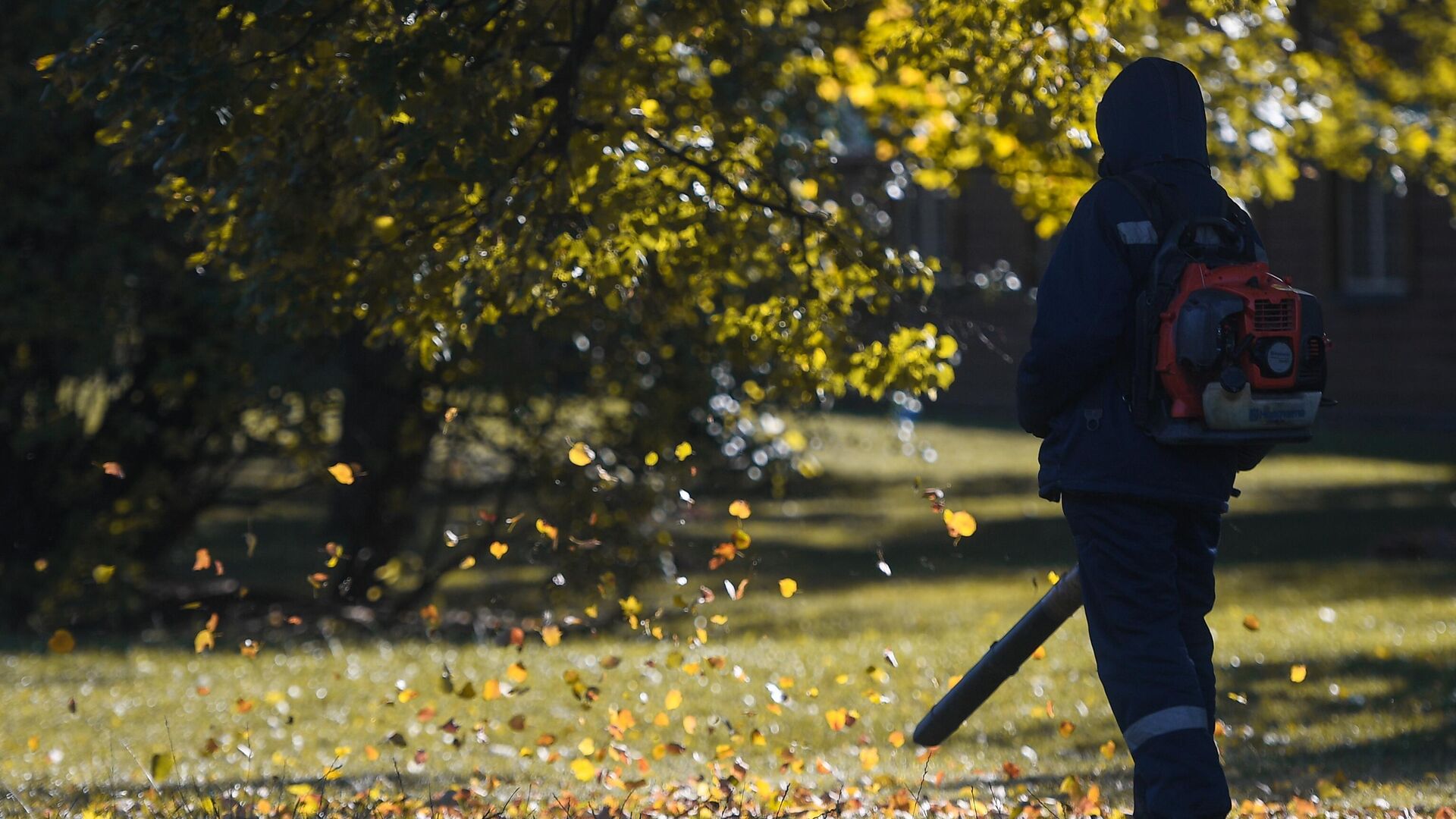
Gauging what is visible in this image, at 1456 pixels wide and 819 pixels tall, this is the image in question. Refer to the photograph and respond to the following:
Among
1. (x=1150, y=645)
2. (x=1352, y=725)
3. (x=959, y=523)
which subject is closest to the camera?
(x=1150, y=645)

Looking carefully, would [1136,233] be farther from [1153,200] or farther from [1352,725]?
[1352,725]

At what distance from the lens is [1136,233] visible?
4090 millimetres

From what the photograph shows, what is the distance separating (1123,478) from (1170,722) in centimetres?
57

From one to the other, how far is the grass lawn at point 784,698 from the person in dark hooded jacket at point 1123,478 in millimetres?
1607

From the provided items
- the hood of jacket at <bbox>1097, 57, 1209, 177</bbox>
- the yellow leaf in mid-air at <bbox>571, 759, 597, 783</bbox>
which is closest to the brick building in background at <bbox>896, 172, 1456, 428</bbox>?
the yellow leaf in mid-air at <bbox>571, 759, 597, 783</bbox>

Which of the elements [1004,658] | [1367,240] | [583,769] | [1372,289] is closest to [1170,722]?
[1004,658]

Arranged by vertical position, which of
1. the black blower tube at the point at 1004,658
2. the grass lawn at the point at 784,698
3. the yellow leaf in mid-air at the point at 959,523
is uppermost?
the yellow leaf in mid-air at the point at 959,523

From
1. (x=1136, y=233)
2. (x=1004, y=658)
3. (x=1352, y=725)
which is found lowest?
(x=1352, y=725)

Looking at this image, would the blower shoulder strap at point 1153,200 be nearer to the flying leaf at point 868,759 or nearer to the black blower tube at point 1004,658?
the black blower tube at point 1004,658

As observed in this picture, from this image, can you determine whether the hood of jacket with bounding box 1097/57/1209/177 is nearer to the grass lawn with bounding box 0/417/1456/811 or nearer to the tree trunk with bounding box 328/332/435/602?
the grass lawn with bounding box 0/417/1456/811

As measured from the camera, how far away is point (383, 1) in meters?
5.44

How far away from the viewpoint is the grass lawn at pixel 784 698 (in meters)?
6.95

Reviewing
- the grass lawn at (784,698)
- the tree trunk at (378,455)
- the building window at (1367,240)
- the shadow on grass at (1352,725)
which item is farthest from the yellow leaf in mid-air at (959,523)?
the building window at (1367,240)

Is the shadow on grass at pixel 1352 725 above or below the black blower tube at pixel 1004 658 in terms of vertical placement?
below
